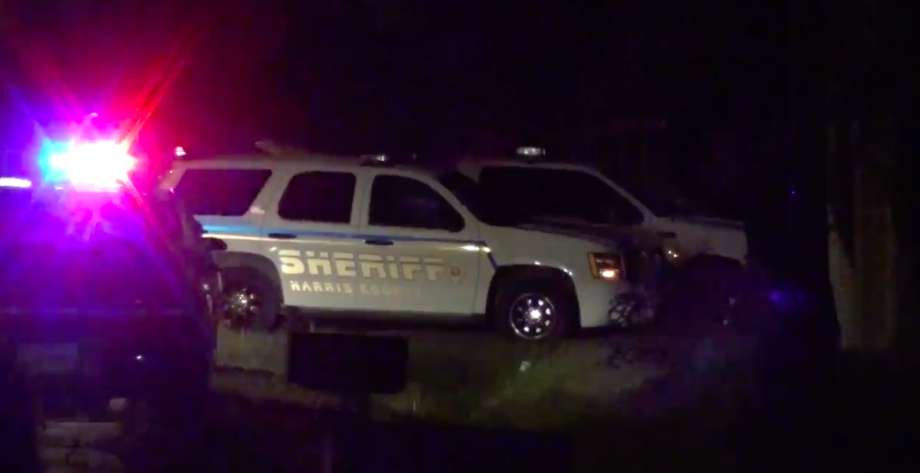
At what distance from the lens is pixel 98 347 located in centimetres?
882

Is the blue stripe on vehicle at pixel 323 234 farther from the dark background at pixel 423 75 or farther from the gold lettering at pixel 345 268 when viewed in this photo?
the dark background at pixel 423 75

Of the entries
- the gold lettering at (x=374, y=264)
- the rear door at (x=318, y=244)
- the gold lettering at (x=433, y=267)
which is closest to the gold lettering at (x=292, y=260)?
the rear door at (x=318, y=244)

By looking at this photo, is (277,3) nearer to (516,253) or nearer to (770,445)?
(516,253)

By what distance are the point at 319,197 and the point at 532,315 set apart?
2150 mm

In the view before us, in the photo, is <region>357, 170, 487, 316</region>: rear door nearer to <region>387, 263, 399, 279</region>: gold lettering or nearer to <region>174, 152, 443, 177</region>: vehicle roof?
<region>387, 263, 399, 279</region>: gold lettering

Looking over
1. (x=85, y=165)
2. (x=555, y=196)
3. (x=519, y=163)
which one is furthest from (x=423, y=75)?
(x=85, y=165)

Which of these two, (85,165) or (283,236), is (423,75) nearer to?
(283,236)

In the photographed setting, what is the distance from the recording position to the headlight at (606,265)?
14273 mm

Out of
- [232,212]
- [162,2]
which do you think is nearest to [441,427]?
[232,212]

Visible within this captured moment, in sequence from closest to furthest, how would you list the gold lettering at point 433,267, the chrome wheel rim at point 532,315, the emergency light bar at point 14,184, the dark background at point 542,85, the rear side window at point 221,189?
the emergency light bar at point 14,184, the dark background at point 542,85, the chrome wheel rim at point 532,315, the gold lettering at point 433,267, the rear side window at point 221,189

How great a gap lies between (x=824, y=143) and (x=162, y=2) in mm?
12151

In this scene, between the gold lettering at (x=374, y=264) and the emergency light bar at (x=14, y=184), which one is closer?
the emergency light bar at (x=14, y=184)

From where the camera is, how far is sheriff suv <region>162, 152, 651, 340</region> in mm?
14406

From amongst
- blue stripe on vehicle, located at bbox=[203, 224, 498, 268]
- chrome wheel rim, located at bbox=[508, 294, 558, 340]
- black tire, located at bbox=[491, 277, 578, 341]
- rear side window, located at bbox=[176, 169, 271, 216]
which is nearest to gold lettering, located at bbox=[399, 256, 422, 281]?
blue stripe on vehicle, located at bbox=[203, 224, 498, 268]
